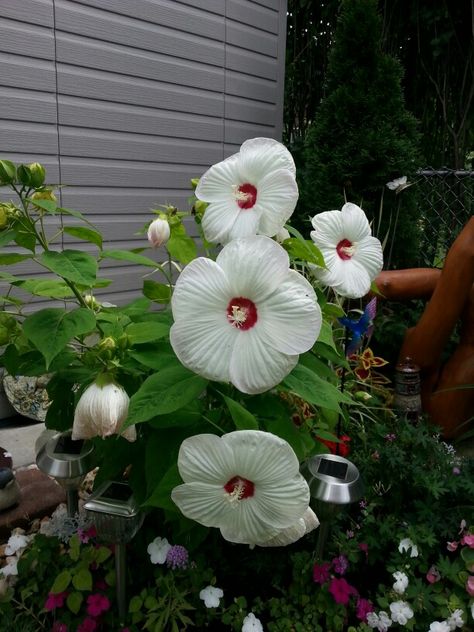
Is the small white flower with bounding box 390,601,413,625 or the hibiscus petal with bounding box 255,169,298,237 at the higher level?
the hibiscus petal with bounding box 255,169,298,237

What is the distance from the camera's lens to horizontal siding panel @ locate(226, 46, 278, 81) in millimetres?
3457

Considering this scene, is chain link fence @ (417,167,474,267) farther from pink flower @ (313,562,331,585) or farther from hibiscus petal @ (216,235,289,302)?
hibiscus petal @ (216,235,289,302)

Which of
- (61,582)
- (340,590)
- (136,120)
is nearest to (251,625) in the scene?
(340,590)

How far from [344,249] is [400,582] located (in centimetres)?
71

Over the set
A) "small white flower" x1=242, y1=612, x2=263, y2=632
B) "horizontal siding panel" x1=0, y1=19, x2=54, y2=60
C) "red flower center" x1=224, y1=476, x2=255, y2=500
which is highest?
"horizontal siding panel" x1=0, y1=19, x2=54, y2=60

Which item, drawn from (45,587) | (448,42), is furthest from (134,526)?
(448,42)

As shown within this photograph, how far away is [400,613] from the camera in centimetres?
108

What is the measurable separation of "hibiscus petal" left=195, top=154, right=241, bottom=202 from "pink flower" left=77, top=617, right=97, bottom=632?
2.89 ft

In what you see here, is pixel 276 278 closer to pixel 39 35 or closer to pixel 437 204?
pixel 39 35

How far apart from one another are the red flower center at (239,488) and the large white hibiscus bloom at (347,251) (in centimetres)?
37

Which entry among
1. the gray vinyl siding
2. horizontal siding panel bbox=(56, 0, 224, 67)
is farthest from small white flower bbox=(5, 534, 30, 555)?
horizontal siding panel bbox=(56, 0, 224, 67)

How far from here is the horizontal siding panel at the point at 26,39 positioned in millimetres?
2473

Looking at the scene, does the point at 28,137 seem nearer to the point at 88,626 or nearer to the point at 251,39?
the point at 251,39

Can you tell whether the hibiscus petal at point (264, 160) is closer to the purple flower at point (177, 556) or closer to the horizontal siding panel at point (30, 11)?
the purple flower at point (177, 556)
